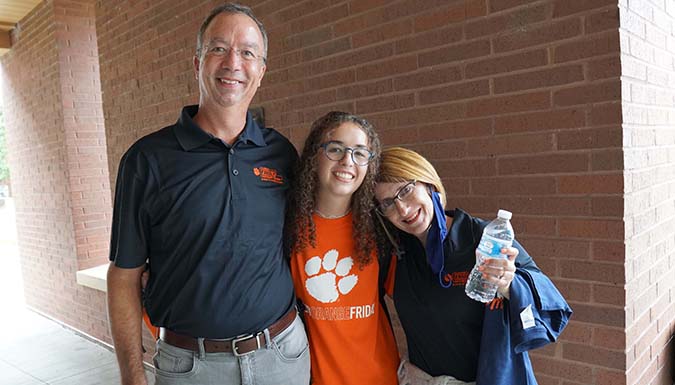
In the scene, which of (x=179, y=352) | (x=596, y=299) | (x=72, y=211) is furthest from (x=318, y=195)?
(x=72, y=211)

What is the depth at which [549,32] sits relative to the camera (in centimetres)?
204

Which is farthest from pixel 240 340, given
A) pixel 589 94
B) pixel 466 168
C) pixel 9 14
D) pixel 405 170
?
pixel 9 14

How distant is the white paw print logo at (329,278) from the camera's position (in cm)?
192

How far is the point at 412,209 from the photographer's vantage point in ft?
5.63

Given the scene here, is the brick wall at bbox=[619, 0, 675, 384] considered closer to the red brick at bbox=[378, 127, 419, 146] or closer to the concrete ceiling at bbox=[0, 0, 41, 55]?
the red brick at bbox=[378, 127, 419, 146]

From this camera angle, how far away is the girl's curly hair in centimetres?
188

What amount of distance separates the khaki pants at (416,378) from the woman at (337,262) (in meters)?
0.07

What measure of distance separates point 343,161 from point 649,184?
1.33 m

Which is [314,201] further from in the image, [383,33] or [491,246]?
[383,33]

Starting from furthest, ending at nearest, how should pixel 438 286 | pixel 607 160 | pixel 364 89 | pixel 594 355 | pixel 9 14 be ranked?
1. pixel 9 14
2. pixel 364 89
3. pixel 594 355
4. pixel 607 160
5. pixel 438 286

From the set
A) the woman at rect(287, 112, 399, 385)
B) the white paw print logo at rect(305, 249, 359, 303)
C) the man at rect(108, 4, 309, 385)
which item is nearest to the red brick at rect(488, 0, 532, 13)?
the woman at rect(287, 112, 399, 385)

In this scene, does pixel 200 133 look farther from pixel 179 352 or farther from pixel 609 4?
pixel 609 4

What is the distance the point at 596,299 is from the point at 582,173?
506 millimetres

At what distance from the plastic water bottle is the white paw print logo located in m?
0.48
